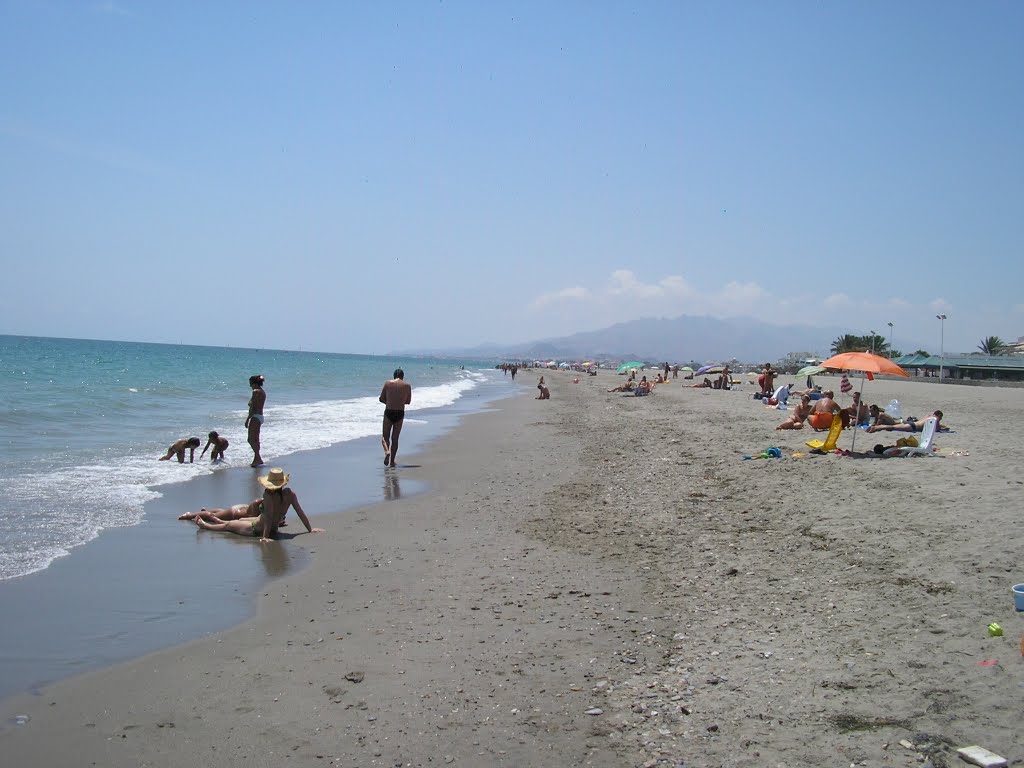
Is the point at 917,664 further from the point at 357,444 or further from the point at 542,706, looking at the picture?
the point at 357,444

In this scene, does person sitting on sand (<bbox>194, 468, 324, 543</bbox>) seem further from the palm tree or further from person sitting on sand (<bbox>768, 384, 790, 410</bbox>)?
the palm tree

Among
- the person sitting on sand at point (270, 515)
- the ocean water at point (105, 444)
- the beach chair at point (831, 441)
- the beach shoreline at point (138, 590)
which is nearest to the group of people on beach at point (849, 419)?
the beach chair at point (831, 441)

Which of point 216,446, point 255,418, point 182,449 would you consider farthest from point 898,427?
point 182,449

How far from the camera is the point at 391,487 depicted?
439 inches

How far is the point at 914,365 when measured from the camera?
194ft

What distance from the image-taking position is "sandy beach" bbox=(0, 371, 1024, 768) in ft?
11.4

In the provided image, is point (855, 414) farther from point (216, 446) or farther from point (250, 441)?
point (216, 446)

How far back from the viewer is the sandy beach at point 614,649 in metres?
3.48

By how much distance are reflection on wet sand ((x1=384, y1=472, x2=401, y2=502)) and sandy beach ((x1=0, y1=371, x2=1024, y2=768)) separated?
145 cm

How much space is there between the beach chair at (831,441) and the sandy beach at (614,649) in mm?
2400

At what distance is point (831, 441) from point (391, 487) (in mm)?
6820

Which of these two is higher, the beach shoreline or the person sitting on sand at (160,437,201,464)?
the person sitting on sand at (160,437,201,464)

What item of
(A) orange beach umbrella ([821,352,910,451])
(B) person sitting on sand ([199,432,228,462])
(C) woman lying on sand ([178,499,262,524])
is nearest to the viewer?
(C) woman lying on sand ([178,499,262,524])

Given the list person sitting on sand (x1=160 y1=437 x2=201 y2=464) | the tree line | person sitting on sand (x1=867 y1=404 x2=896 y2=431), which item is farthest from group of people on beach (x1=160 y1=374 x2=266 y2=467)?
the tree line
